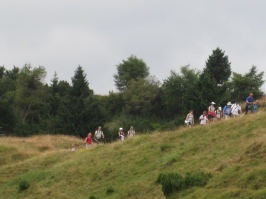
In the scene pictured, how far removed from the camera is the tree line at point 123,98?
57.4m

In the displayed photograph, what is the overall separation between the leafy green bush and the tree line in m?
34.2

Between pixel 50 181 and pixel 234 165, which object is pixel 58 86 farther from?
pixel 234 165

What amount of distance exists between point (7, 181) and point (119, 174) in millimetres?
7189

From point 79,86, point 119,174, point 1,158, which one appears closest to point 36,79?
point 79,86

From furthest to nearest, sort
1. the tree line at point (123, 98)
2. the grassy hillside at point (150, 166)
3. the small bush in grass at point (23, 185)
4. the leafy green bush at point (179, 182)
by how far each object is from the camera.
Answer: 1. the tree line at point (123, 98)
2. the small bush in grass at point (23, 185)
3. the leafy green bush at point (179, 182)
4. the grassy hillside at point (150, 166)

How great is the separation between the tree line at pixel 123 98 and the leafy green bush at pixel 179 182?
34.2m

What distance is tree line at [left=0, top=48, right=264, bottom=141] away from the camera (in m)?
57.4

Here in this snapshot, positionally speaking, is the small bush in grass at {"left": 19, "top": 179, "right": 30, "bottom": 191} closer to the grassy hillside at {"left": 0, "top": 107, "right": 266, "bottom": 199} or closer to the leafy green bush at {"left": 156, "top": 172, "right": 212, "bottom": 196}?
the grassy hillside at {"left": 0, "top": 107, "right": 266, "bottom": 199}

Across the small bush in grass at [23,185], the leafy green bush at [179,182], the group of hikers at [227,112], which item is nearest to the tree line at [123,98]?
the group of hikers at [227,112]

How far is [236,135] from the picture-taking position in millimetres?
25656

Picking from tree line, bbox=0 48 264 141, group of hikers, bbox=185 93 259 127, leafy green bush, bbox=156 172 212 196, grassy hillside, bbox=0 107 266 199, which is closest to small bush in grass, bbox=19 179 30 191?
grassy hillside, bbox=0 107 266 199

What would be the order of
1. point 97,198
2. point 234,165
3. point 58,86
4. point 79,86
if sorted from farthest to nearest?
1. point 58,86
2. point 79,86
3. point 97,198
4. point 234,165

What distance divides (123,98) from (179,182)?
172 feet

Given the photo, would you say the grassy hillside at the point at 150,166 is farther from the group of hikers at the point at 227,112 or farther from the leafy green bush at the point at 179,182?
the group of hikers at the point at 227,112
